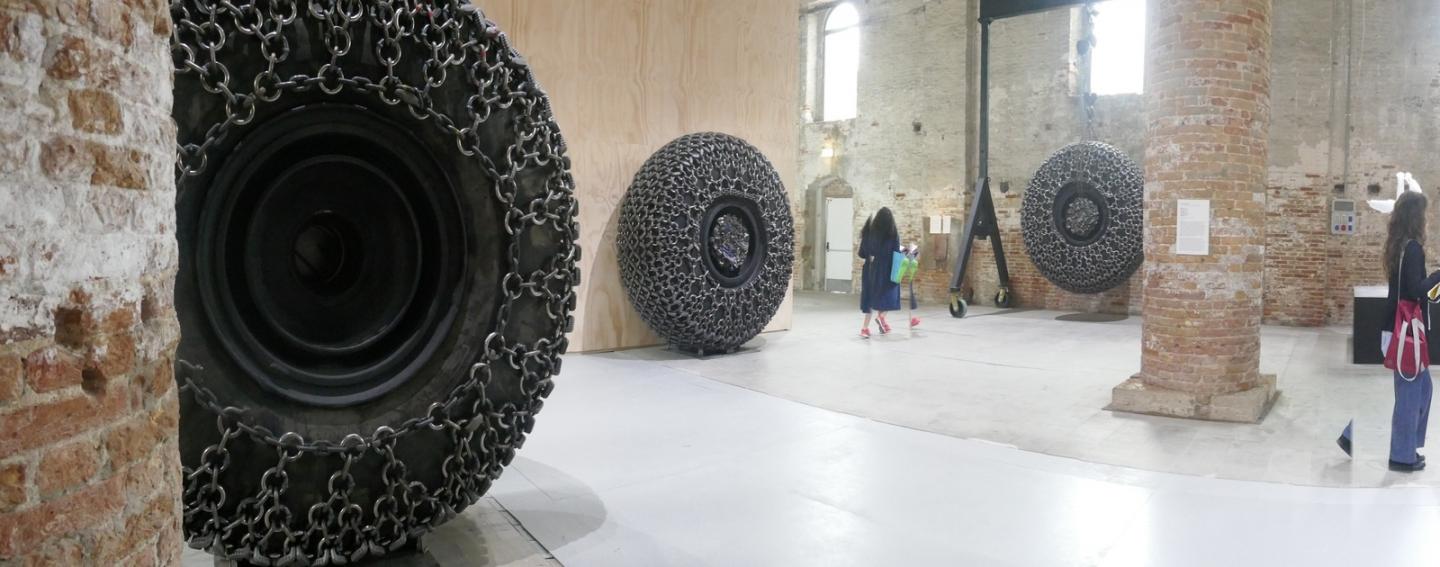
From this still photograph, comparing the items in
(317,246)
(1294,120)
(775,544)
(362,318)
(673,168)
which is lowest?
(775,544)

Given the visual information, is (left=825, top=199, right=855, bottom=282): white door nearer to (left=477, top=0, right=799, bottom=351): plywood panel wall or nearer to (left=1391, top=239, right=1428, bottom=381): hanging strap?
(left=477, top=0, right=799, bottom=351): plywood panel wall

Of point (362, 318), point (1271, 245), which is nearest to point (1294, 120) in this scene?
point (1271, 245)

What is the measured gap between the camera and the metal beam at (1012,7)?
37.9 feet

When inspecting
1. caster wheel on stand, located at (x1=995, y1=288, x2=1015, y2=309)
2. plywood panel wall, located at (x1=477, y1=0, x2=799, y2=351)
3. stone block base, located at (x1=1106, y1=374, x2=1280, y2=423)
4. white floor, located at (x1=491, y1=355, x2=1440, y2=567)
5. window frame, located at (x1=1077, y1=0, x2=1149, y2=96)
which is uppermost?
window frame, located at (x1=1077, y1=0, x2=1149, y2=96)

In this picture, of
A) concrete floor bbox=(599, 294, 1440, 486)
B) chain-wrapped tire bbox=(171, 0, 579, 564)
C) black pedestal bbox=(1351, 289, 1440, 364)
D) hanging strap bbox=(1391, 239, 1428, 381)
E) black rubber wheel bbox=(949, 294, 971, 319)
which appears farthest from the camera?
black rubber wheel bbox=(949, 294, 971, 319)

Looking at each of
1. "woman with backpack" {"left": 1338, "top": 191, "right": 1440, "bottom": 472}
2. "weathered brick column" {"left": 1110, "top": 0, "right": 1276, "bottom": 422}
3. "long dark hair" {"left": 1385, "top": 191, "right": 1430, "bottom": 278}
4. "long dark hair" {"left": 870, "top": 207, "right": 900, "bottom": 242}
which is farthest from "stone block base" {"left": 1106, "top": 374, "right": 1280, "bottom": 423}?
"long dark hair" {"left": 870, "top": 207, "right": 900, "bottom": 242}

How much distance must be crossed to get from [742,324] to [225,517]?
5.55 metres

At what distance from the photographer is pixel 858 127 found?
50.9 feet

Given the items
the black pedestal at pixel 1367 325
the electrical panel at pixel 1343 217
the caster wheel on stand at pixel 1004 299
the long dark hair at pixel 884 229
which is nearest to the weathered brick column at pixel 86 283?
the black pedestal at pixel 1367 325

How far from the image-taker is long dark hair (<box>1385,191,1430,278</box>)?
426 cm

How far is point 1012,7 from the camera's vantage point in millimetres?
12109

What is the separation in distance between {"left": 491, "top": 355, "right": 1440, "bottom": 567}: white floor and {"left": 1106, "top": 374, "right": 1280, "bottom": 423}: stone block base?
4.67 ft

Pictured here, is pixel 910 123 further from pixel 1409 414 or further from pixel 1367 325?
pixel 1409 414

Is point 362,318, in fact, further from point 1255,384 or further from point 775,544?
point 1255,384
